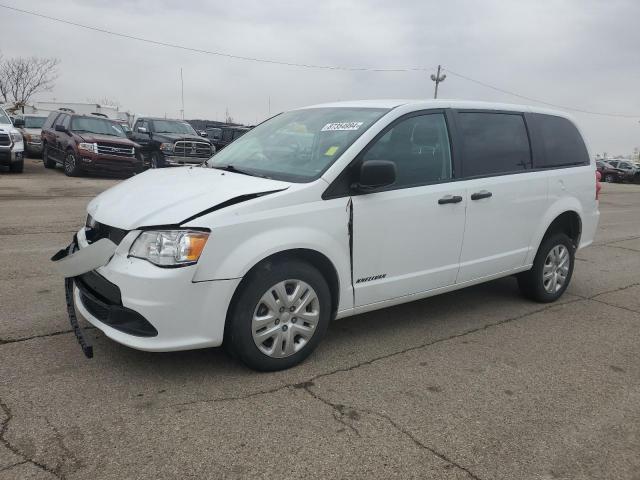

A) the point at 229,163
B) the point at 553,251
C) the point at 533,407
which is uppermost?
the point at 229,163

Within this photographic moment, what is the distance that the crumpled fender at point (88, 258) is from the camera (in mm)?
3367

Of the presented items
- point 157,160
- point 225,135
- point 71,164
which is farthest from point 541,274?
point 225,135

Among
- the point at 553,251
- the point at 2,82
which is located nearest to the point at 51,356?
the point at 553,251

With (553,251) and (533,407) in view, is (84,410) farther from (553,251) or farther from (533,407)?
(553,251)

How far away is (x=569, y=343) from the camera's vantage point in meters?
4.48

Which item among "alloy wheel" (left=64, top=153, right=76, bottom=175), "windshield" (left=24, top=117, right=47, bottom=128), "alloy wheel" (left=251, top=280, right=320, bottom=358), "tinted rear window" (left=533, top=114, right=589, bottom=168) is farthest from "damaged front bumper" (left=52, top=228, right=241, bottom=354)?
"windshield" (left=24, top=117, right=47, bottom=128)

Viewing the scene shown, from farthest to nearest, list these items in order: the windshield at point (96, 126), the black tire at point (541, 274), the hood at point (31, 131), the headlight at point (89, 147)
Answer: the hood at point (31, 131) < the windshield at point (96, 126) < the headlight at point (89, 147) < the black tire at point (541, 274)

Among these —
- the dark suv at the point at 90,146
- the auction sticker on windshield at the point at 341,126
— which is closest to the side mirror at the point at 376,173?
the auction sticker on windshield at the point at 341,126

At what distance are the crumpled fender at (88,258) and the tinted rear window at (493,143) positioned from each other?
2.73 meters

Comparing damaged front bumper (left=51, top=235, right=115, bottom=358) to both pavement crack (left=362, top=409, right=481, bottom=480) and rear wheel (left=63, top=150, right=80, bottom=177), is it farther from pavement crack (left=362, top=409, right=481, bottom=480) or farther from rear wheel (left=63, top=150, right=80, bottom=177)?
rear wheel (left=63, top=150, right=80, bottom=177)

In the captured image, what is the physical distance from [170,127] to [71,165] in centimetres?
368

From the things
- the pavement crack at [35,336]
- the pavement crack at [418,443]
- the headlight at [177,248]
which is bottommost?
the pavement crack at [418,443]

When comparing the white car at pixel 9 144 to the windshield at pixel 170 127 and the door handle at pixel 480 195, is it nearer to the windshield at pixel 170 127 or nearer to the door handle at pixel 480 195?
the windshield at pixel 170 127

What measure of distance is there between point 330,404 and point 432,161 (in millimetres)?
2064
